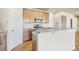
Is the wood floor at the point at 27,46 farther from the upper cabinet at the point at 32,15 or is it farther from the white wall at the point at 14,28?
the upper cabinet at the point at 32,15

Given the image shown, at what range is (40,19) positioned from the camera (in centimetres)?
215

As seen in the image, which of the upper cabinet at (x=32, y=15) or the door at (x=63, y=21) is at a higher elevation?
the upper cabinet at (x=32, y=15)

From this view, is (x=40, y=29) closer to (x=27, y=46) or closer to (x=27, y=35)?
(x=27, y=35)

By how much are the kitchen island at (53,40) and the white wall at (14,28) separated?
0.26m

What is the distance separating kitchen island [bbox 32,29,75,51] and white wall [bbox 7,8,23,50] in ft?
0.85

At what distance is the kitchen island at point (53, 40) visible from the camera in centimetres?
215

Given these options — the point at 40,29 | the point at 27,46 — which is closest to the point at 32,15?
the point at 40,29

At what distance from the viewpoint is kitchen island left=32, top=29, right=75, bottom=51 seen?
2152 millimetres

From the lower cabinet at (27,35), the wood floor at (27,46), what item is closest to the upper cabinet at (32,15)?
the lower cabinet at (27,35)

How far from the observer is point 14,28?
211 centimetres
